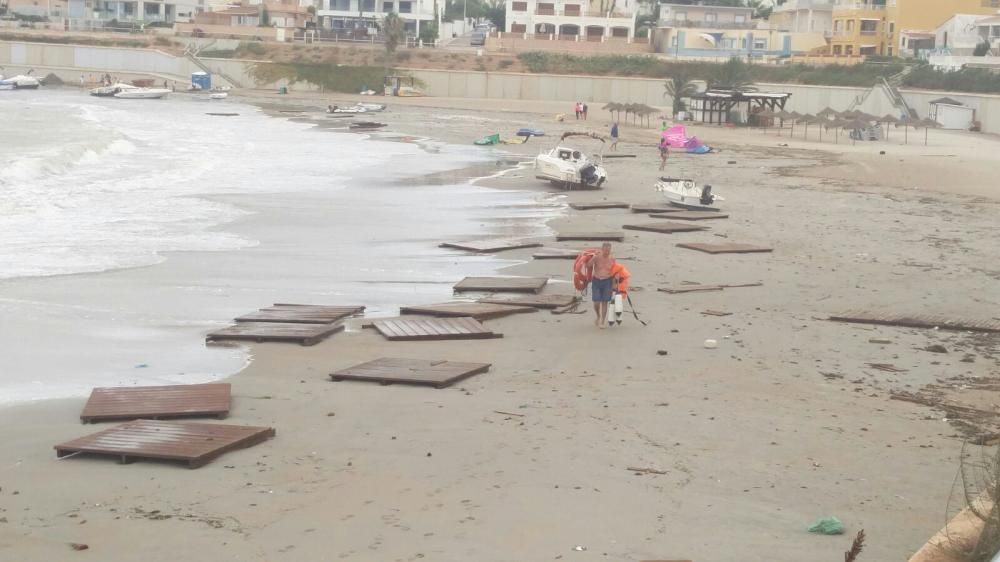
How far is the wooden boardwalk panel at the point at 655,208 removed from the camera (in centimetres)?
2891

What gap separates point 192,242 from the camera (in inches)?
913

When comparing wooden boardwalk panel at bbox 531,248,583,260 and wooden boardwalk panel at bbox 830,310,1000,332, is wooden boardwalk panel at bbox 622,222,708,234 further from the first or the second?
wooden boardwalk panel at bbox 830,310,1000,332

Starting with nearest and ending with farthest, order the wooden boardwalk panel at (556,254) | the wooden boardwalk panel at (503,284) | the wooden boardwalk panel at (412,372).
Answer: the wooden boardwalk panel at (412,372) → the wooden boardwalk panel at (503,284) → the wooden boardwalk panel at (556,254)

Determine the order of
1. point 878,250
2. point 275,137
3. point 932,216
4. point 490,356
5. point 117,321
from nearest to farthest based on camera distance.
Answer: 1. point 490,356
2. point 117,321
3. point 878,250
4. point 932,216
5. point 275,137

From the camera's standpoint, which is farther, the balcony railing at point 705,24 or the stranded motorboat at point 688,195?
the balcony railing at point 705,24

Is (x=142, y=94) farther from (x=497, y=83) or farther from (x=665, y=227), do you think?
(x=665, y=227)

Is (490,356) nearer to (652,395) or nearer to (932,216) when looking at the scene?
(652,395)

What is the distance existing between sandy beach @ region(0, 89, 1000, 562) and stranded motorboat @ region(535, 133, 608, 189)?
13835mm

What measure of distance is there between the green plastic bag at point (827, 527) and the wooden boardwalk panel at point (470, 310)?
812cm

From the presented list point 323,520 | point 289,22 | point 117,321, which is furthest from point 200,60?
point 323,520

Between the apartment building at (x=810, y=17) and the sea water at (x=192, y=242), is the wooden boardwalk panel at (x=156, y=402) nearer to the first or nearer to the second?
the sea water at (x=192, y=242)

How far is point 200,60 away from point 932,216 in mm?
89089

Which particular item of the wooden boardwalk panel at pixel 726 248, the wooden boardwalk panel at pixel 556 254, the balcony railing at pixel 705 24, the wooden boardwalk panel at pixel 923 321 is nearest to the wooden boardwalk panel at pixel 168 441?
the wooden boardwalk panel at pixel 923 321

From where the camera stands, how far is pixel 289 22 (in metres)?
128
